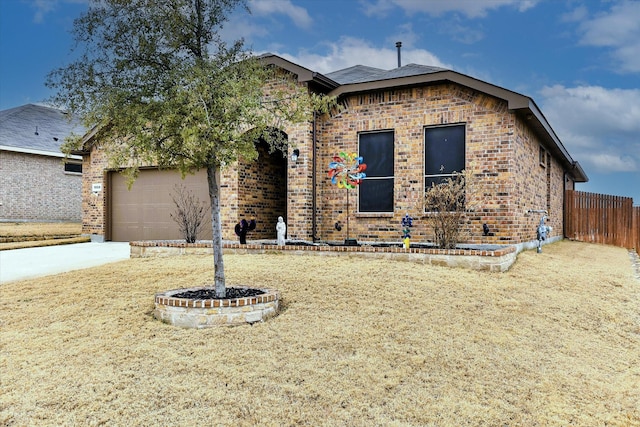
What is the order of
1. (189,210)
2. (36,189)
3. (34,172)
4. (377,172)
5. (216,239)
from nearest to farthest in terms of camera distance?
(216,239)
(377,172)
(189,210)
(34,172)
(36,189)

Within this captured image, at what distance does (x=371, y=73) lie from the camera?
41.5 ft

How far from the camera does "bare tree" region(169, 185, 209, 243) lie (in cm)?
1245

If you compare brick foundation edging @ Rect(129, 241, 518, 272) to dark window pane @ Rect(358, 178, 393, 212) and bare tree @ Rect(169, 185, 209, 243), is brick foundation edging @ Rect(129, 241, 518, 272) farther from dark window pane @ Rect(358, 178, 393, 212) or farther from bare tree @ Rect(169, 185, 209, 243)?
dark window pane @ Rect(358, 178, 393, 212)

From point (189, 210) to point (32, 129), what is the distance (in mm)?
14011

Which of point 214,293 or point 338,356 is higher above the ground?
point 214,293

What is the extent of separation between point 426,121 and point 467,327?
6.27m

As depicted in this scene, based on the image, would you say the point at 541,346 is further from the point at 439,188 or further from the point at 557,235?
the point at 557,235

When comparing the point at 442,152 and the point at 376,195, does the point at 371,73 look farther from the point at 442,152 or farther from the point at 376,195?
the point at 376,195

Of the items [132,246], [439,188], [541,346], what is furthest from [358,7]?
[541,346]

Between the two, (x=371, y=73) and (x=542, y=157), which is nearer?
(x=371, y=73)

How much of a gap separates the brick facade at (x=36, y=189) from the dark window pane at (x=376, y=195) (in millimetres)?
16512

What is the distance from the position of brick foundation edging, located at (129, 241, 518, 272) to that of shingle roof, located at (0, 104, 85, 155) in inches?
486

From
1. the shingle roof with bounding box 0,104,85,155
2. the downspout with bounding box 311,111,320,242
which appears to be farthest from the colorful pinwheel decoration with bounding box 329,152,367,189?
the shingle roof with bounding box 0,104,85,155

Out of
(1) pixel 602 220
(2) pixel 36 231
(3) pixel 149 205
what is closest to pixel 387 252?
(3) pixel 149 205
